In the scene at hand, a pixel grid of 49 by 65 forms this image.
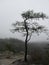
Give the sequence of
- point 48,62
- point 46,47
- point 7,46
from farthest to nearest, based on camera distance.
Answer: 1. point 7,46
2. point 46,47
3. point 48,62

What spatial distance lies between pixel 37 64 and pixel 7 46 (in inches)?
1387

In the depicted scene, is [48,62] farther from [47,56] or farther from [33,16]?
[33,16]

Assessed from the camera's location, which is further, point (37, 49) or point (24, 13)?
point (24, 13)

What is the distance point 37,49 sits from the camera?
3041 cm

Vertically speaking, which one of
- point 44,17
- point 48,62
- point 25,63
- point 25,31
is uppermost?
point 44,17

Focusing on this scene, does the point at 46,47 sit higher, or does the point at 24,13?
the point at 24,13

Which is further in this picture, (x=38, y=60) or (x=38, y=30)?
(x=38, y=30)

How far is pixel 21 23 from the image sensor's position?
3328 centimetres

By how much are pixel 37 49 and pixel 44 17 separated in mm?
6145

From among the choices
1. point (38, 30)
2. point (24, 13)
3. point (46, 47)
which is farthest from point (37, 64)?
point (24, 13)

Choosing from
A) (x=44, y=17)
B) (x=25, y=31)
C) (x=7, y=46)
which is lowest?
(x=7, y=46)

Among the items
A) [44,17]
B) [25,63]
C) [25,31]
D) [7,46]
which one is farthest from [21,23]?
[7,46]

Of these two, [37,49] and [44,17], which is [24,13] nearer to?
[44,17]

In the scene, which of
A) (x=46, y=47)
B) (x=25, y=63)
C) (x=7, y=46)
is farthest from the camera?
(x=7, y=46)
